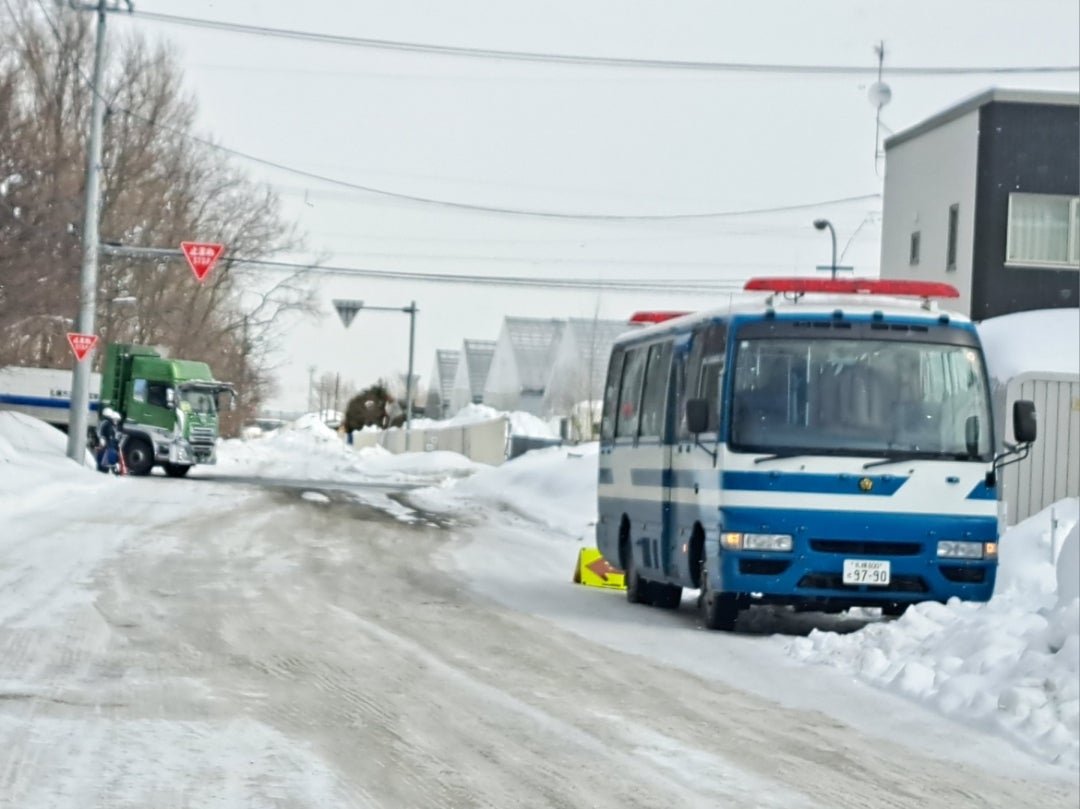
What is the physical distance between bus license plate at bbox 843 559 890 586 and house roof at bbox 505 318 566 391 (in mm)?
96574

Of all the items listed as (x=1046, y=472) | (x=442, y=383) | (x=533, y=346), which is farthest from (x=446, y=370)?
(x=1046, y=472)

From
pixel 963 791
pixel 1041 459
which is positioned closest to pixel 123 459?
pixel 1041 459

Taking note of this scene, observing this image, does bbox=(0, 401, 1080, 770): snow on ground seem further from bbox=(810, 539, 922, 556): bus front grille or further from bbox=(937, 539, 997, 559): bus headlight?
bbox=(810, 539, 922, 556): bus front grille

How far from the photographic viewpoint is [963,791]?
7.94 meters

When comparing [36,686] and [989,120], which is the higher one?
[989,120]

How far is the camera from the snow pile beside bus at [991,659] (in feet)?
30.9

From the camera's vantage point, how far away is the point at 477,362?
128125 millimetres

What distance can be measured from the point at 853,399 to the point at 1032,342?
50.5 feet

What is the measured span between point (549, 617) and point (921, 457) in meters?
3.36

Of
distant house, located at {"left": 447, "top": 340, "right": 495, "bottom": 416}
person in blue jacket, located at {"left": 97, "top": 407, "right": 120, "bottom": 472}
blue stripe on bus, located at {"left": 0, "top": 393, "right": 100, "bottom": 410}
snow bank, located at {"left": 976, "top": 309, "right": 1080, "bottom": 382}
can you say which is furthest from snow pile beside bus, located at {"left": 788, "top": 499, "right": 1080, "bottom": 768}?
distant house, located at {"left": 447, "top": 340, "right": 495, "bottom": 416}

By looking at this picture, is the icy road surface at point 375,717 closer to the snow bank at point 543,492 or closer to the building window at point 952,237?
the snow bank at point 543,492

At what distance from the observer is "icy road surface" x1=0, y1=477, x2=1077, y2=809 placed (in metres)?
7.35

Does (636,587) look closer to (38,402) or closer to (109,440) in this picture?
(109,440)

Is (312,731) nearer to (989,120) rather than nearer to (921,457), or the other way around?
(921,457)
